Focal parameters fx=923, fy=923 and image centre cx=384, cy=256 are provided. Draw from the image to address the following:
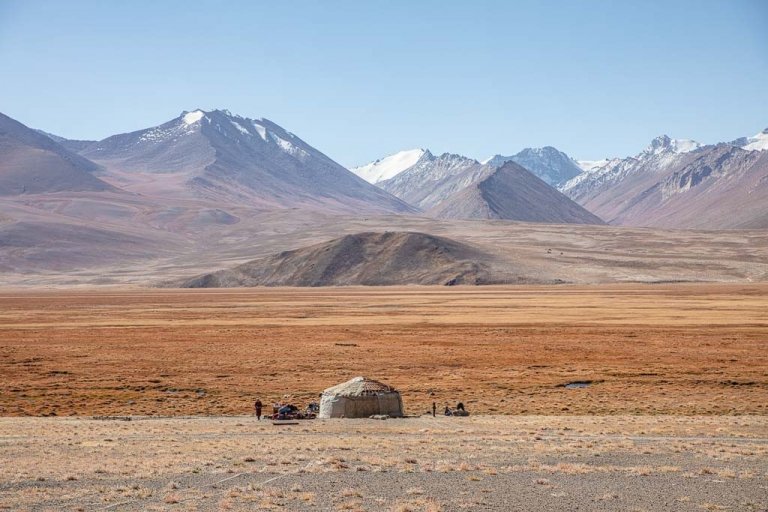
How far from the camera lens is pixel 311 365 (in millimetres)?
60906

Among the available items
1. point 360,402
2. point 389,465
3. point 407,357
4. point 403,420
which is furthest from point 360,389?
point 407,357

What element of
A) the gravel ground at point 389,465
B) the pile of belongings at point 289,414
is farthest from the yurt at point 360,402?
the gravel ground at point 389,465

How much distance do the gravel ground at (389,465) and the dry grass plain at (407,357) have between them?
7208 mm

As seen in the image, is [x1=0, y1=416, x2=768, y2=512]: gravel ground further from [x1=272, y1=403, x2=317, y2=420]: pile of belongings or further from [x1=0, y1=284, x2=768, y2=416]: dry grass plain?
[x1=0, y1=284, x2=768, y2=416]: dry grass plain

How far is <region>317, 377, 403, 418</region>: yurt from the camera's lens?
40562 millimetres

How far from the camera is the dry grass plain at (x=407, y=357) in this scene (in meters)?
46.6

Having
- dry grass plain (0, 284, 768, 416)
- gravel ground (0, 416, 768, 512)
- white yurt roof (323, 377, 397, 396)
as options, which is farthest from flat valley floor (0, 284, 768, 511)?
white yurt roof (323, 377, 397, 396)

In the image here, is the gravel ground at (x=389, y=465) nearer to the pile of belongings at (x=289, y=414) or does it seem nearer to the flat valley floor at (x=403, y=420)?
the flat valley floor at (x=403, y=420)

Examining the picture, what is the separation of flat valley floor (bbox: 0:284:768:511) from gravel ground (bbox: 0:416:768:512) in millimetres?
94

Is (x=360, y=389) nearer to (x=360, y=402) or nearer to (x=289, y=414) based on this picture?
(x=360, y=402)

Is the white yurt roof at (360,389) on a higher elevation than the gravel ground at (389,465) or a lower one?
higher

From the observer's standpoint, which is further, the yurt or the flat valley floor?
the yurt

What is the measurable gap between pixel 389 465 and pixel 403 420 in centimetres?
1168

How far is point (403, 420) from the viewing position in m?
39.7
